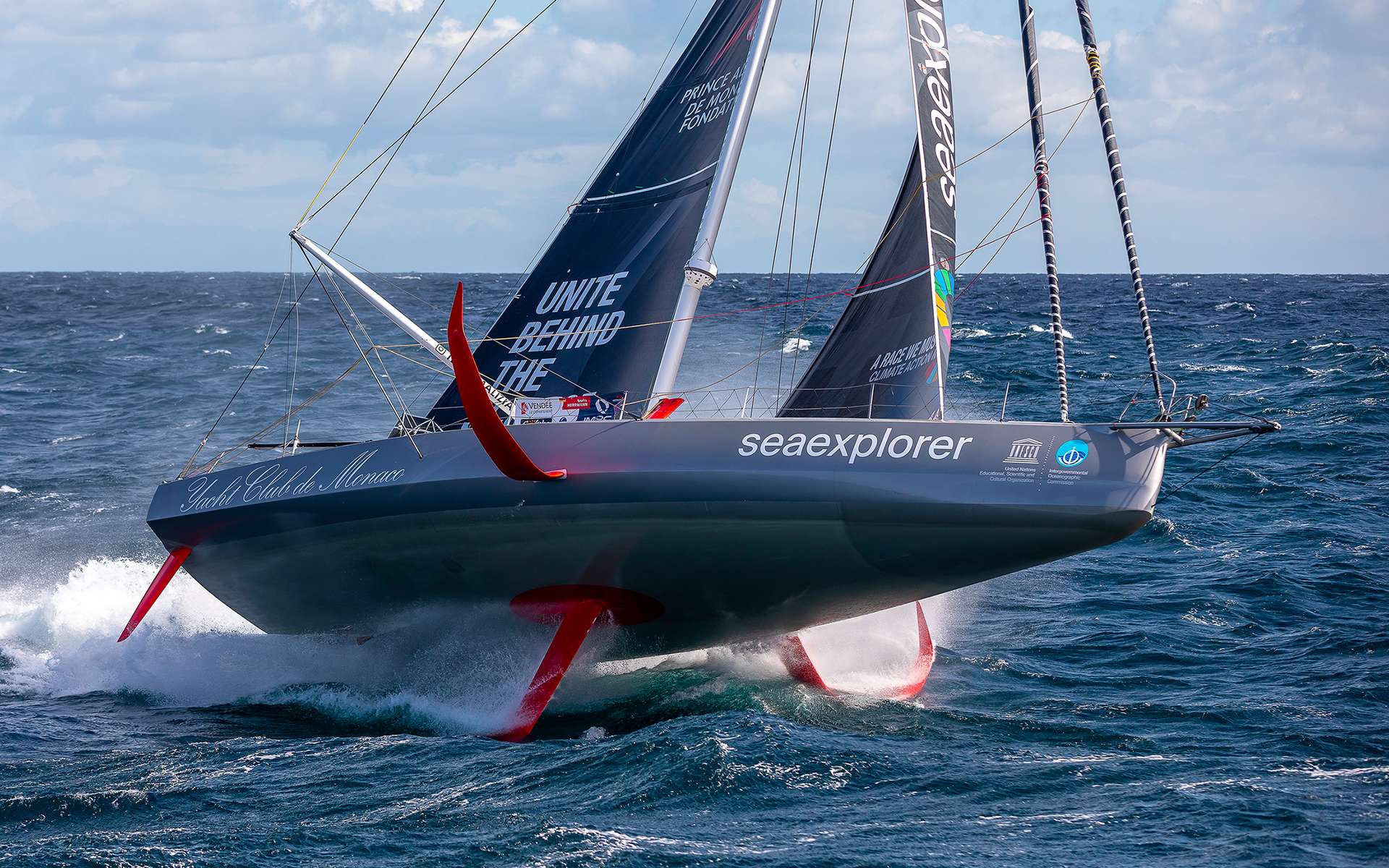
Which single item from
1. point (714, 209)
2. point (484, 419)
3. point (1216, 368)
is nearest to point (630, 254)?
point (714, 209)

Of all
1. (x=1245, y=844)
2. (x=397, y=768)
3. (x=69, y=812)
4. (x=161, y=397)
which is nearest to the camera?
(x=1245, y=844)

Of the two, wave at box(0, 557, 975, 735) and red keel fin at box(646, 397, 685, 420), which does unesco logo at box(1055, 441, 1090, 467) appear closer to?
wave at box(0, 557, 975, 735)

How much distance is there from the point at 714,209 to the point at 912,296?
170cm

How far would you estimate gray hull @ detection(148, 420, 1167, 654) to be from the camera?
7656 millimetres

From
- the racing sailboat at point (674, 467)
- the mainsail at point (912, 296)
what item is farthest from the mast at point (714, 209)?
the mainsail at point (912, 296)

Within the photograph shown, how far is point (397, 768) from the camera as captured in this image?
7.54 m

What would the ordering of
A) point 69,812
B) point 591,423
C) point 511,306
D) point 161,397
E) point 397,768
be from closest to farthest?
point 69,812, point 397,768, point 591,423, point 511,306, point 161,397

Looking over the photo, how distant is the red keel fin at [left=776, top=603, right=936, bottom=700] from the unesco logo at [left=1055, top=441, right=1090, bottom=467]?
2.47m

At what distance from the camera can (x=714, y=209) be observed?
31.8ft

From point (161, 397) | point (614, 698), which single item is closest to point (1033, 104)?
point (614, 698)

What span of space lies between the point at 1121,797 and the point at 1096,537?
1.60m

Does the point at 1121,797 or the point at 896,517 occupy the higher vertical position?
the point at 896,517

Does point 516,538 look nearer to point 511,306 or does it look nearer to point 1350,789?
point 511,306

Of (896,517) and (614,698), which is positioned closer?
(896,517)
